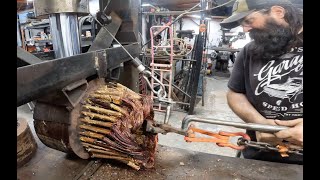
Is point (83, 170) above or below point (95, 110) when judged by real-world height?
below

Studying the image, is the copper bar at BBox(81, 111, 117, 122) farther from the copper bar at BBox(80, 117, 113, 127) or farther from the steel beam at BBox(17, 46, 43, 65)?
the steel beam at BBox(17, 46, 43, 65)

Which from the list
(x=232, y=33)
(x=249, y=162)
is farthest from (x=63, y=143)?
(x=232, y=33)

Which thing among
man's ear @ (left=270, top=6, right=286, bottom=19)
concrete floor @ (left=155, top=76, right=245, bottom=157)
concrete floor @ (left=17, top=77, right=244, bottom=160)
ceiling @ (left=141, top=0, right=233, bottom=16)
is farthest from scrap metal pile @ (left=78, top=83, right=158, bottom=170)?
ceiling @ (left=141, top=0, right=233, bottom=16)

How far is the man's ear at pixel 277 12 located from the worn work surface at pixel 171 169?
2.34 feet

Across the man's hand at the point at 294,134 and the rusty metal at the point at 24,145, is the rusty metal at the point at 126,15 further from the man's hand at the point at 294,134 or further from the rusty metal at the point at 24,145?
the man's hand at the point at 294,134

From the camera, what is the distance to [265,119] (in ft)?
3.58

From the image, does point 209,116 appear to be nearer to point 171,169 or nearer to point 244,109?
point 244,109

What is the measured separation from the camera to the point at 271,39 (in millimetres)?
1043

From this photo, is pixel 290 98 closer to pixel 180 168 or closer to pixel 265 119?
pixel 265 119

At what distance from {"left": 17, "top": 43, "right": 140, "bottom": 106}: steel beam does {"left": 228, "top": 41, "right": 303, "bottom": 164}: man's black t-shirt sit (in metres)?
0.84

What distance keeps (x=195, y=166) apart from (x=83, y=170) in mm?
502

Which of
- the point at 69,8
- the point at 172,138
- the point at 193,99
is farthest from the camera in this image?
the point at 193,99

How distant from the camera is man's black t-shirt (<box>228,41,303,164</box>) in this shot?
3.41 feet

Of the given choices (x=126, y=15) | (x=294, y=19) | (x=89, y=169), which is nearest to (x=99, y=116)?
(x=89, y=169)
